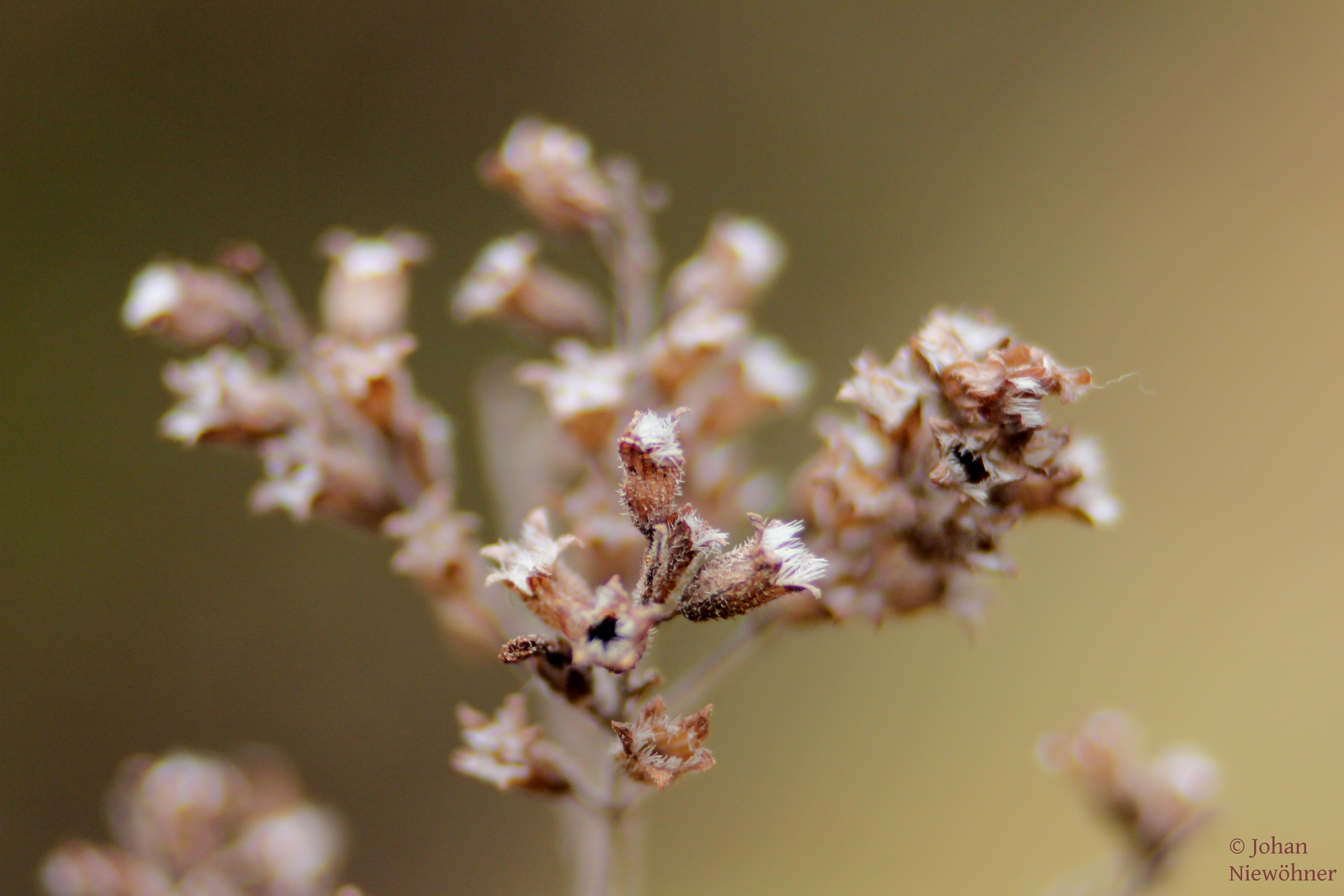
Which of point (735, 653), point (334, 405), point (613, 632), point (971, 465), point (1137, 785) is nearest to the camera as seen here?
point (613, 632)

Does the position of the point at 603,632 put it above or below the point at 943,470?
below

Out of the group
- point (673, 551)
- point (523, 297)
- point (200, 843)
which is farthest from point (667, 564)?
point (200, 843)

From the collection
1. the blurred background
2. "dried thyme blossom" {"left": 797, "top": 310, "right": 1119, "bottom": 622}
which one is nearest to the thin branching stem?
"dried thyme blossom" {"left": 797, "top": 310, "right": 1119, "bottom": 622}

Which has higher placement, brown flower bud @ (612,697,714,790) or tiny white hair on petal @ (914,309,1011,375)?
tiny white hair on petal @ (914,309,1011,375)

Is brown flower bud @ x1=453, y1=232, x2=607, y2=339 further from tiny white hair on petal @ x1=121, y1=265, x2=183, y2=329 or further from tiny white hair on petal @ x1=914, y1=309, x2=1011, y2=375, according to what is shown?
tiny white hair on petal @ x1=914, y1=309, x2=1011, y2=375

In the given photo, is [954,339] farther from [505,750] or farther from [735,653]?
[505,750]

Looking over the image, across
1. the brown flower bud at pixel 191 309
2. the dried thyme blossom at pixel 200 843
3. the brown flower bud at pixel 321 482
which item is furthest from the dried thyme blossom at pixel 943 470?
the dried thyme blossom at pixel 200 843

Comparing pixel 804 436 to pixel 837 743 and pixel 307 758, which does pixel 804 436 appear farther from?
pixel 307 758
